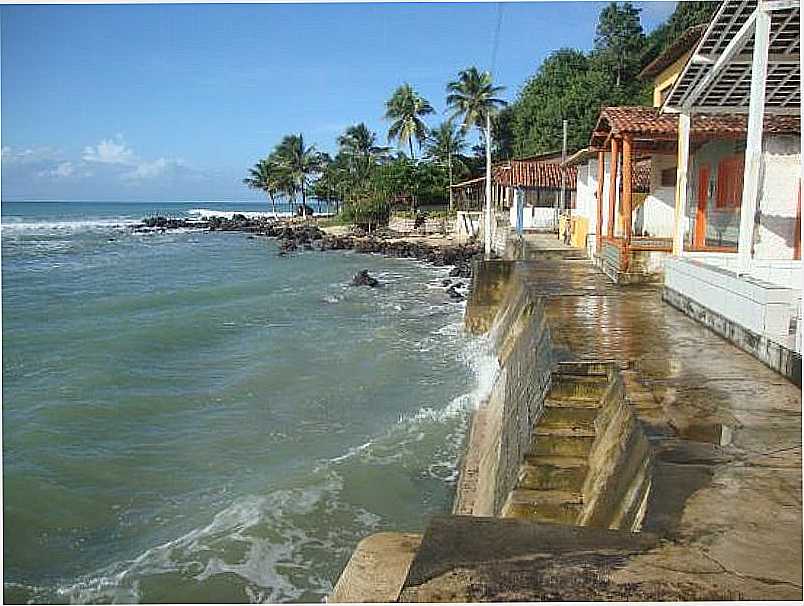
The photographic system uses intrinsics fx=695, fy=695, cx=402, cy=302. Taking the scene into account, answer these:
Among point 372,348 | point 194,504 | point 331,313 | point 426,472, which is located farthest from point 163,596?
point 331,313

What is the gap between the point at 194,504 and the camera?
8656 millimetres

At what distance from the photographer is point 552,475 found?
A: 523 cm

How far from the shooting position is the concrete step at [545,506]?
16.3 ft

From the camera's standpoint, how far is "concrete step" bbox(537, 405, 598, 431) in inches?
218

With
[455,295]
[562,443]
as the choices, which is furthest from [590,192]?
[562,443]

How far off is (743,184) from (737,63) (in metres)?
1.56

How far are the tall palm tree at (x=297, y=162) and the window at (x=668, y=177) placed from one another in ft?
170

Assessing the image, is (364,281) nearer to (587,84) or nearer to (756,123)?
(756,123)

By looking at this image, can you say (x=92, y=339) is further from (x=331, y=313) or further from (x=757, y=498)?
(x=757, y=498)

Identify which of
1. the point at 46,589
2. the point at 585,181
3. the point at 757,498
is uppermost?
the point at 585,181

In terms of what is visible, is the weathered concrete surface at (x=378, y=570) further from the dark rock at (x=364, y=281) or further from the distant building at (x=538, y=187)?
the distant building at (x=538, y=187)

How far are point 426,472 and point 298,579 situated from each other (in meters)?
2.65

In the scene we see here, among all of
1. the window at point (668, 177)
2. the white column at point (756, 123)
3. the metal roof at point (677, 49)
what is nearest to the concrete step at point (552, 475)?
the white column at point (756, 123)

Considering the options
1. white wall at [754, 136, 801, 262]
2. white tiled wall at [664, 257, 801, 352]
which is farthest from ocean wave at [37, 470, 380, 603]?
white wall at [754, 136, 801, 262]
